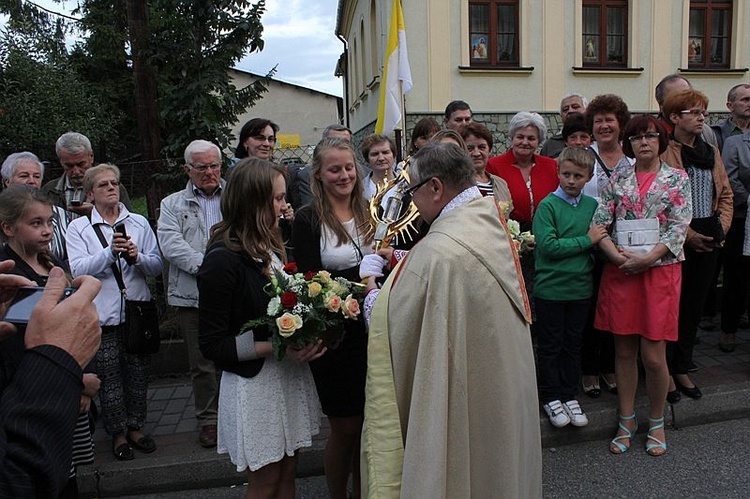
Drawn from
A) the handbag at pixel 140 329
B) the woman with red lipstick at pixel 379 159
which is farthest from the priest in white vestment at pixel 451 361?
the woman with red lipstick at pixel 379 159

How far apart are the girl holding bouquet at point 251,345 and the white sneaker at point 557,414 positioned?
2.11m

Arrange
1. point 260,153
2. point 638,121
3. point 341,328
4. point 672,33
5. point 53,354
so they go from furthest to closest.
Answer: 1. point 672,33
2. point 260,153
3. point 638,121
4. point 341,328
5. point 53,354

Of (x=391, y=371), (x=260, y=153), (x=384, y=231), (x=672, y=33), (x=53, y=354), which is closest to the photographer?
(x=53, y=354)

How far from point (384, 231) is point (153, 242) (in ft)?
6.74

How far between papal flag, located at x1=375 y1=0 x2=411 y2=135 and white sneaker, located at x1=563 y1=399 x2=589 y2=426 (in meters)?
3.51

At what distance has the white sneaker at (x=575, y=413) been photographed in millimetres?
3962

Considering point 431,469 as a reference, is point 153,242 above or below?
above

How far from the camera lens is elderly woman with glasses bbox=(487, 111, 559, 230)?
14.1ft

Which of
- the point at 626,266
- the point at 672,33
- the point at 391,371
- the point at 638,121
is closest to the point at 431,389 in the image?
the point at 391,371

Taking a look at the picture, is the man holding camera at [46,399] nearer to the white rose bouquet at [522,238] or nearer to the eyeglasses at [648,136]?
the white rose bouquet at [522,238]

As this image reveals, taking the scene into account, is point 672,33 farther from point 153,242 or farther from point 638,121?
point 153,242

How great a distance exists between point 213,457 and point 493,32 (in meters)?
12.2

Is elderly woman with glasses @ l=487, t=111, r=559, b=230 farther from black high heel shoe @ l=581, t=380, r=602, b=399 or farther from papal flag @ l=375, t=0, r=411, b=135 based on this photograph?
papal flag @ l=375, t=0, r=411, b=135

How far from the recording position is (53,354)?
1.32 m
